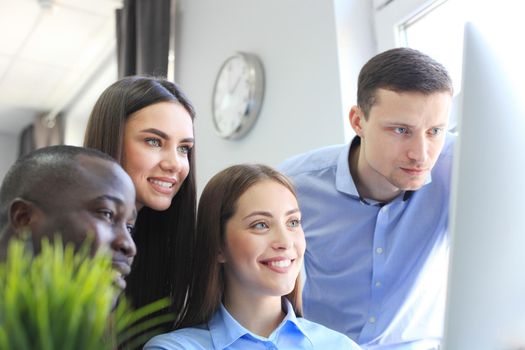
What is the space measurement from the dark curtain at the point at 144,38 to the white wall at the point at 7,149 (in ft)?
7.98

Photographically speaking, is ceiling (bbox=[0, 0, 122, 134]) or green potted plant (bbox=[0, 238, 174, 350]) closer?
green potted plant (bbox=[0, 238, 174, 350])

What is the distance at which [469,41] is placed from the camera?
0.62 m

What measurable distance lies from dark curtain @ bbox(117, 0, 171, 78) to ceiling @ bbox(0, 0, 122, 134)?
0.21 m

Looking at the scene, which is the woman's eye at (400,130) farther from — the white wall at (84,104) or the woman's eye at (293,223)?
the white wall at (84,104)

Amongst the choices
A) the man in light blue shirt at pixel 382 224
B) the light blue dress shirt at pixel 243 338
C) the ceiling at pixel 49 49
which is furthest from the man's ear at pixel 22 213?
the ceiling at pixel 49 49

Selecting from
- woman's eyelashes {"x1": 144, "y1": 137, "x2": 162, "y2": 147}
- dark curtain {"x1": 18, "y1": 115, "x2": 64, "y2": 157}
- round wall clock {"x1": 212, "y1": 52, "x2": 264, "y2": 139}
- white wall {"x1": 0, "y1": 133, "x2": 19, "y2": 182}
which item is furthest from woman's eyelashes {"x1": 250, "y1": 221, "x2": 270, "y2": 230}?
white wall {"x1": 0, "y1": 133, "x2": 19, "y2": 182}

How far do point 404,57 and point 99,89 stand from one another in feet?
10.7

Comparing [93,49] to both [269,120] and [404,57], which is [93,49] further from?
[404,57]

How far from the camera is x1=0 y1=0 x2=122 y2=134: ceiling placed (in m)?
3.36

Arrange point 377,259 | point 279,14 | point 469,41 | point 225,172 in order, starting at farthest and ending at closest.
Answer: point 279,14, point 377,259, point 225,172, point 469,41

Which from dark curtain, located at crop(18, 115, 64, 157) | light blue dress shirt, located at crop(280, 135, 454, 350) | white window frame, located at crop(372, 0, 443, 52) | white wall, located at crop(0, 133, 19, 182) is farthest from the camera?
white wall, located at crop(0, 133, 19, 182)

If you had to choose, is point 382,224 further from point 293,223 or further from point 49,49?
point 49,49

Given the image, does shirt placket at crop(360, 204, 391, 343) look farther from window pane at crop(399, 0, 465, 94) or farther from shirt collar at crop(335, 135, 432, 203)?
window pane at crop(399, 0, 465, 94)

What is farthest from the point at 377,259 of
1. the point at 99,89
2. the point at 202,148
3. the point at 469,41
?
the point at 99,89
